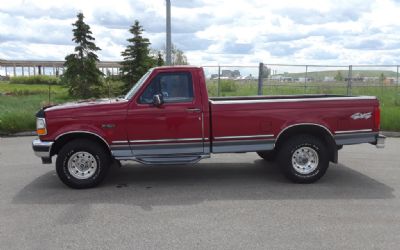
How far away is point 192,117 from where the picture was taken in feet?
22.8

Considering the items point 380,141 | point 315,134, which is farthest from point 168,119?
point 380,141

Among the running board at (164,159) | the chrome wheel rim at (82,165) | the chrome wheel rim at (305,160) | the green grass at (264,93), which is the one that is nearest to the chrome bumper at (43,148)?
the chrome wheel rim at (82,165)

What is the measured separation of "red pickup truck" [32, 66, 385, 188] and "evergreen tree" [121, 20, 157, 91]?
47.3 ft

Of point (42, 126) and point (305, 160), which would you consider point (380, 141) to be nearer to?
point (305, 160)

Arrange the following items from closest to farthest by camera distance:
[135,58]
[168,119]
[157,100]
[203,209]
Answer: [203,209]
[157,100]
[168,119]
[135,58]

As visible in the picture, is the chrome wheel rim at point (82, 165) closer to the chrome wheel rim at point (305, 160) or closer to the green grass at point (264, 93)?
the chrome wheel rim at point (305, 160)

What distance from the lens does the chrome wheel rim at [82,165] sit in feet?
22.9

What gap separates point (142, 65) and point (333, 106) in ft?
50.1

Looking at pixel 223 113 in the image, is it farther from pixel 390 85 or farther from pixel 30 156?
pixel 390 85

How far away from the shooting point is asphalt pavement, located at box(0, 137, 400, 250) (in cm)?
481

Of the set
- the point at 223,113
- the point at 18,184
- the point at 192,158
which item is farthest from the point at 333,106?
the point at 18,184

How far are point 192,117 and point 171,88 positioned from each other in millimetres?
600

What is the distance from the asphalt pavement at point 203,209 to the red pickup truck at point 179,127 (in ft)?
1.63

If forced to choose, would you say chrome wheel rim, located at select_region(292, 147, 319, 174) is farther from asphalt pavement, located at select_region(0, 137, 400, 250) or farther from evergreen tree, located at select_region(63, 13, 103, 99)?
evergreen tree, located at select_region(63, 13, 103, 99)
